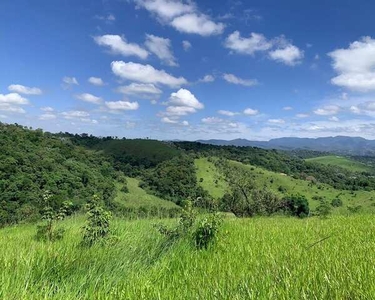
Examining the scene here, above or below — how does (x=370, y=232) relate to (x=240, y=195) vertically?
above

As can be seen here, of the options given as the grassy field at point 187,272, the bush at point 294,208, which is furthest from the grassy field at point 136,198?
the grassy field at point 187,272

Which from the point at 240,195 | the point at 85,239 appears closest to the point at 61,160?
the point at 240,195

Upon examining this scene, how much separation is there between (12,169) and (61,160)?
33.4 meters

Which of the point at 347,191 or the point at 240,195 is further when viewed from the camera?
the point at 347,191

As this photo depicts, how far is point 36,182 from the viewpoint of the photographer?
100 metres

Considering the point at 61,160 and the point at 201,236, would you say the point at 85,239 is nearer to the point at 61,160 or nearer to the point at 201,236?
the point at 201,236

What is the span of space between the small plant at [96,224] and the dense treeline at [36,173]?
221 feet

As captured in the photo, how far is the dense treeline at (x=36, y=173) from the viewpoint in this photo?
8306 centimetres

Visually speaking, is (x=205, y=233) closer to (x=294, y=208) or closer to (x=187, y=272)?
(x=187, y=272)

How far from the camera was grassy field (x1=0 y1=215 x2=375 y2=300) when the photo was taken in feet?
10.9

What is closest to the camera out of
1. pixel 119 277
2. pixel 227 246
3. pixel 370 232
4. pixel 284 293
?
pixel 284 293

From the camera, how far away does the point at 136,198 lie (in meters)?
148

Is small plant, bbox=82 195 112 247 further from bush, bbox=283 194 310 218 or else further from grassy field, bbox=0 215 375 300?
bush, bbox=283 194 310 218

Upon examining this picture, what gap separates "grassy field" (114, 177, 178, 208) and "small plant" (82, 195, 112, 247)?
121266 mm
